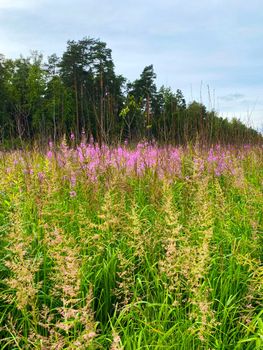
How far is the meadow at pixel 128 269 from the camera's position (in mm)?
1937

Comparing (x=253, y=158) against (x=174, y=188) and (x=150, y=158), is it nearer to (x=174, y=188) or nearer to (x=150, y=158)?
(x=150, y=158)

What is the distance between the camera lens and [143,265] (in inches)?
115

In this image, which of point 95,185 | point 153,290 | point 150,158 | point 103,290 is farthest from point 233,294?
point 150,158

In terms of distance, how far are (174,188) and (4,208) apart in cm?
220

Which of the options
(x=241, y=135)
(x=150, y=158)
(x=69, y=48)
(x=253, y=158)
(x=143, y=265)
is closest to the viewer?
(x=143, y=265)

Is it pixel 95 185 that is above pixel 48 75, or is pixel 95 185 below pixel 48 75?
below

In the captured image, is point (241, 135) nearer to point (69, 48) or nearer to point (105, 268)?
point (105, 268)

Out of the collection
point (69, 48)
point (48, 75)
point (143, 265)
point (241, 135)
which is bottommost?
point (143, 265)

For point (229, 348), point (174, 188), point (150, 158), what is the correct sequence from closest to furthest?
1. point (229, 348)
2. point (174, 188)
3. point (150, 158)

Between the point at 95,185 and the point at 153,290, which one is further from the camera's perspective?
the point at 95,185

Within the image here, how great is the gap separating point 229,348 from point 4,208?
247cm

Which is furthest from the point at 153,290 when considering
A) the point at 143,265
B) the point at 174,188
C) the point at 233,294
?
the point at 174,188

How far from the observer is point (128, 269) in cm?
218

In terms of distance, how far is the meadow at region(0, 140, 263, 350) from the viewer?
1937 millimetres
